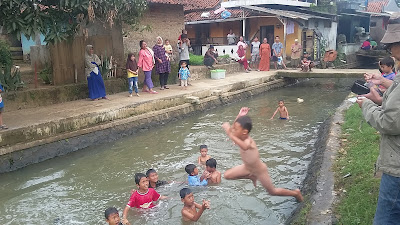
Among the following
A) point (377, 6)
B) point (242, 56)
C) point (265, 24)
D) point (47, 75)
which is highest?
point (377, 6)

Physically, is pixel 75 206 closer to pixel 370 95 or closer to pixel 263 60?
pixel 370 95

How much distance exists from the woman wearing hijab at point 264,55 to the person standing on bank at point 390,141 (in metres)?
16.9

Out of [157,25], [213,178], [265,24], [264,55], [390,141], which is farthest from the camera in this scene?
[265,24]

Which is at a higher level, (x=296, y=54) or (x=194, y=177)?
(x=296, y=54)

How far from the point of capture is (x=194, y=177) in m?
6.69

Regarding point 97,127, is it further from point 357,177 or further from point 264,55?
point 264,55

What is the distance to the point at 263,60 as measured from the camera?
1992 cm

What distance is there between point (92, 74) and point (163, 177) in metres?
5.31

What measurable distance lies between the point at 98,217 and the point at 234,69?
1460 cm

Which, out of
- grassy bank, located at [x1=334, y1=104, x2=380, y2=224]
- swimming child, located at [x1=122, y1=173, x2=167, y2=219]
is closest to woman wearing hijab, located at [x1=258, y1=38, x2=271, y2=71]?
grassy bank, located at [x1=334, y1=104, x2=380, y2=224]

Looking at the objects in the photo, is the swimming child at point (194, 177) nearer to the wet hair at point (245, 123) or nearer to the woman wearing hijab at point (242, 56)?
the wet hair at point (245, 123)

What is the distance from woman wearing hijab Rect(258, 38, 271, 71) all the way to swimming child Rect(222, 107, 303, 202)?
15.9 m

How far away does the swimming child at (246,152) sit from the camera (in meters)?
4.02

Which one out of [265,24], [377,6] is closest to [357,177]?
[265,24]
